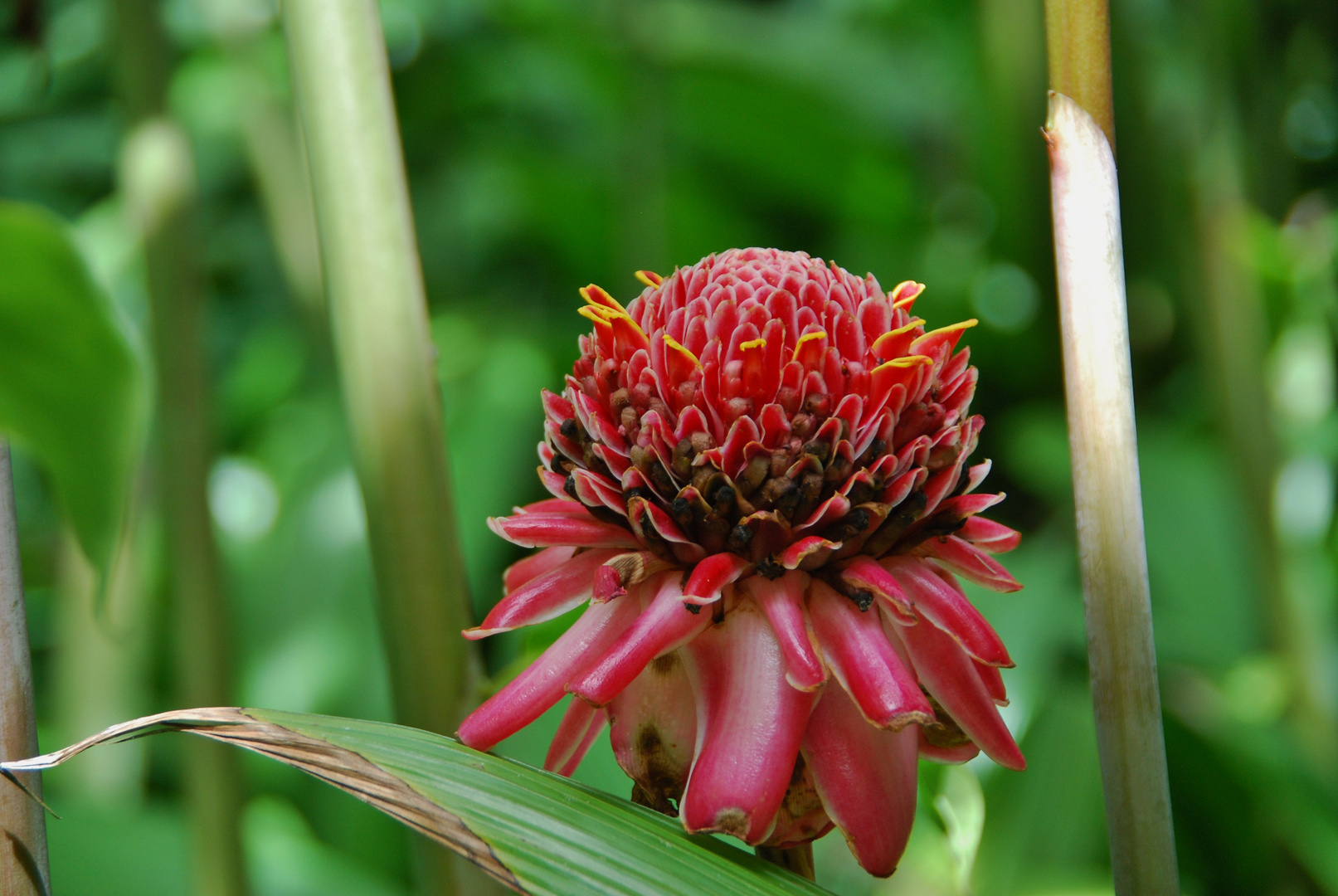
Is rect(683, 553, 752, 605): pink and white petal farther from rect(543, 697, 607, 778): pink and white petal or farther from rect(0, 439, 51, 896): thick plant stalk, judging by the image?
rect(0, 439, 51, 896): thick plant stalk

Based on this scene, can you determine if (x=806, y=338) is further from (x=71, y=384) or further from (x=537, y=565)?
(x=71, y=384)

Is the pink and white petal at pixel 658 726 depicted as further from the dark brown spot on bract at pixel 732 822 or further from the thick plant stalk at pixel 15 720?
the thick plant stalk at pixel 15 720

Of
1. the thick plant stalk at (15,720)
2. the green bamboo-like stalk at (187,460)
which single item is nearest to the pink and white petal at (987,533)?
the thick plant stalk at (15,720)

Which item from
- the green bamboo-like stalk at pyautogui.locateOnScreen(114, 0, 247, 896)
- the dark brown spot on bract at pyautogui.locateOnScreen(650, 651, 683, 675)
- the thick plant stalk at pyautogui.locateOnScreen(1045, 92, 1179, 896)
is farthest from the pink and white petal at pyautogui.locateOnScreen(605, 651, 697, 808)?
the green bamboo-like stalk at pyautogui.locateOnScreen(114, 0, 247, 896)

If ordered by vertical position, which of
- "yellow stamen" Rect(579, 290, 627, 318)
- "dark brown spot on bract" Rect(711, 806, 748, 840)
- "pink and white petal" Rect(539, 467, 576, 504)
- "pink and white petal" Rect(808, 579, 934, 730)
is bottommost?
"dark brown spot on bract" Rect(711, 806, 748, 840)

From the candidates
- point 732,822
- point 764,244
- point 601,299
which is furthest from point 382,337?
point 764,244

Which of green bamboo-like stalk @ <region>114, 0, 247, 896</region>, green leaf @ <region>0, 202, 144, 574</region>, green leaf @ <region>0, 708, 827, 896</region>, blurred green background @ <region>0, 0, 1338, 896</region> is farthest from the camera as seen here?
blurred green background @ <region>0, 0, 1338, 896</region>

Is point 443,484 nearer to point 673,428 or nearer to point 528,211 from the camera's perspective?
point 673,428
